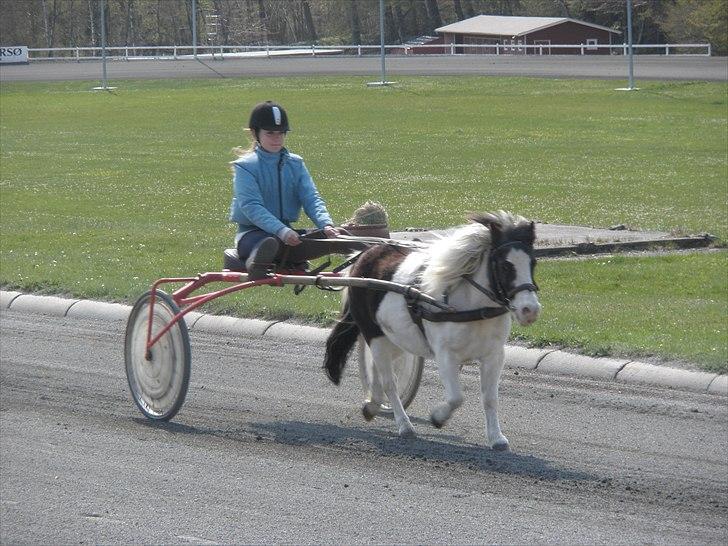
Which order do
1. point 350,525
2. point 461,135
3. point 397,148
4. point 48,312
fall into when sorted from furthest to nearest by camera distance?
point 461,135 < point 397,148 < point 48,312 < point 350,525

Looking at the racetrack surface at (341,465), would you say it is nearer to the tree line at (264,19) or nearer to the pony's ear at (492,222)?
the pony's ear at (492,222)

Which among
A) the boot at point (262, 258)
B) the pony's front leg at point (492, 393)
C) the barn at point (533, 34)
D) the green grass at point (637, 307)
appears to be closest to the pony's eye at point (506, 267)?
the pony's front leg at point (492, 393)

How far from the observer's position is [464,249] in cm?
658

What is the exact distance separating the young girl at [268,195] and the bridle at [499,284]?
1538mm

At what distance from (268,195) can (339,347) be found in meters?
1.07

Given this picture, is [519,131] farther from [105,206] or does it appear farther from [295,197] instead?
[295,197]

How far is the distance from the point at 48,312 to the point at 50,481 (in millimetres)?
5303

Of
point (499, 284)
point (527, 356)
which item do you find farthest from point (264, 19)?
point (499, 284)

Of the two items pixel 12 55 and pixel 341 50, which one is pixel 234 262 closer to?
pixel 12 55

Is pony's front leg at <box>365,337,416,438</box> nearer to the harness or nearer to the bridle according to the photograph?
the harness

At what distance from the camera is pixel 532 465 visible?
6.96 m

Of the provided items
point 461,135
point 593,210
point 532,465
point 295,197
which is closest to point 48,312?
point 295,197

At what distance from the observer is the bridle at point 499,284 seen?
6.29 m

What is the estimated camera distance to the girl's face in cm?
795
